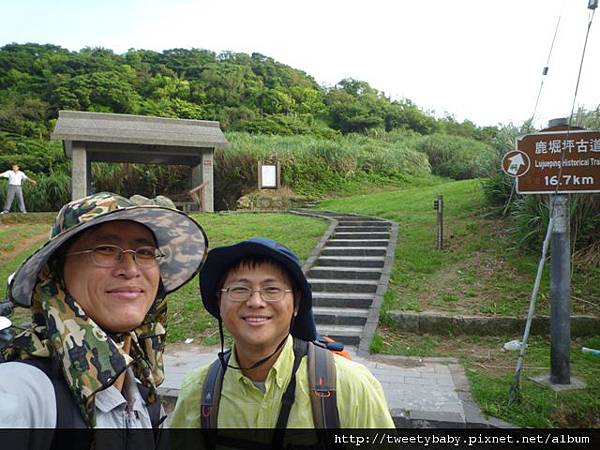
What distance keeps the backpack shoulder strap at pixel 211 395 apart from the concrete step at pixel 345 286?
5413 millimetres

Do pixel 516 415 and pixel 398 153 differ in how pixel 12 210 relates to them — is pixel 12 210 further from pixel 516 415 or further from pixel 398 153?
pixel 516 415

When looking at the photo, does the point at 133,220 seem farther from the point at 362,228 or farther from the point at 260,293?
the point at 362,228

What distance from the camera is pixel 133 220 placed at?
1.54 meters

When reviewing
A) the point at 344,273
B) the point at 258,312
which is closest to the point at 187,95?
the point at 344,273

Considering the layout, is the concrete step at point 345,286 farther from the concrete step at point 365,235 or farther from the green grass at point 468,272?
the concrete step at point 365,235

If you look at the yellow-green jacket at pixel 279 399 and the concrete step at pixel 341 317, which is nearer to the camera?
the yellow-green jacket at pixel 279 399

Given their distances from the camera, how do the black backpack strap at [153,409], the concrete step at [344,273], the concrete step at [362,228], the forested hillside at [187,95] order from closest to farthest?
the black backpack strap at [153,409] < the concrete step at [344,273] < the concrete step at [362,228] < the forested hillside at [187,95]

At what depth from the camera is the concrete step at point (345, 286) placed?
7262 millimetres

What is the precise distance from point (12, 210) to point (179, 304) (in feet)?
43.6

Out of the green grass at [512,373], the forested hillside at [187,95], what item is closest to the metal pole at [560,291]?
the green grass at [512,373]

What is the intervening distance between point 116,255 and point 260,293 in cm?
59

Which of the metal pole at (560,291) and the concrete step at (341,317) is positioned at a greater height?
the metal pole at (560,291)

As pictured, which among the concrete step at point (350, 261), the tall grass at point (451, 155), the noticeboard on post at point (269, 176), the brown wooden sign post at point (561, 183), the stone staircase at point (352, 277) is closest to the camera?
the brown wooden sign post at point (561, 183)

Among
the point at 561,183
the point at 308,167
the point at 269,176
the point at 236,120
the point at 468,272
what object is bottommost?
the point at 468,272
